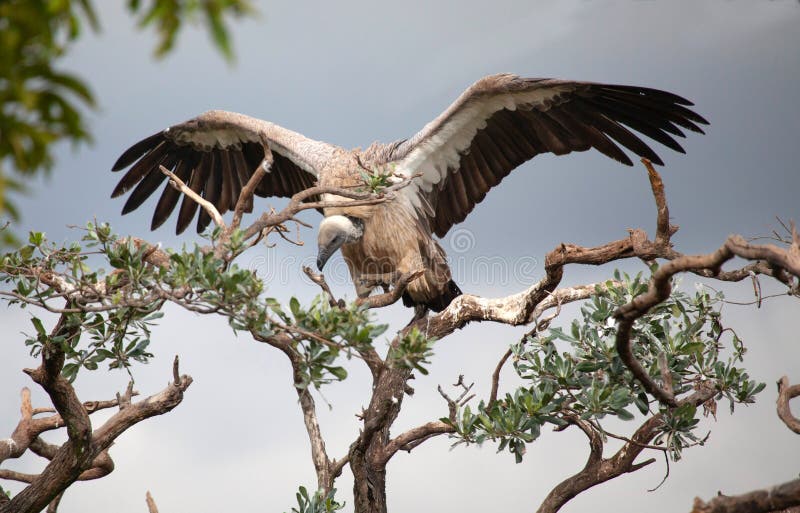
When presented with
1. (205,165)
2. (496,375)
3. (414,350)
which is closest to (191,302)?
(414,350)

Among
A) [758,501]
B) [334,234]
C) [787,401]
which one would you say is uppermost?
[334,234]

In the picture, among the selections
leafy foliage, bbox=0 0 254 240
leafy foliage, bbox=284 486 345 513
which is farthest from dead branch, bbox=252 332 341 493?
leafy foliage, bbox=0 0 254 240

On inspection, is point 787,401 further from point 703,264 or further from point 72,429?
point 72,429

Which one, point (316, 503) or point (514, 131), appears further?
point (514, 131)

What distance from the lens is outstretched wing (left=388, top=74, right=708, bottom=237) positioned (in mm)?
4961

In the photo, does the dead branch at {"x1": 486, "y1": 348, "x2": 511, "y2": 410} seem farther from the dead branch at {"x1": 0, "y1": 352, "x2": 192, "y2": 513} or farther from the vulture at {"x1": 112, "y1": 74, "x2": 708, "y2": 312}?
the dead branch at {"x1": 0, "y1": 352, "x2": 192, "y2": 513}

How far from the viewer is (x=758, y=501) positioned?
9.12 ft

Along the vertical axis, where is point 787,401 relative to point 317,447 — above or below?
below

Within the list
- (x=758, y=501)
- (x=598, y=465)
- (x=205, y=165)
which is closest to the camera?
(x=758, y=501)

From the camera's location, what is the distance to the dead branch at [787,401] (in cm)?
395

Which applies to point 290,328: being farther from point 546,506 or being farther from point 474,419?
point 546,506

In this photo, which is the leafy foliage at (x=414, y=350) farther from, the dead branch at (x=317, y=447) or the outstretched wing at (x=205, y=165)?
the outstretched wing at (x=205, y=165)

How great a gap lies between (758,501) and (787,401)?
1.52 metres

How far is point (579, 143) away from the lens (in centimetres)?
529
